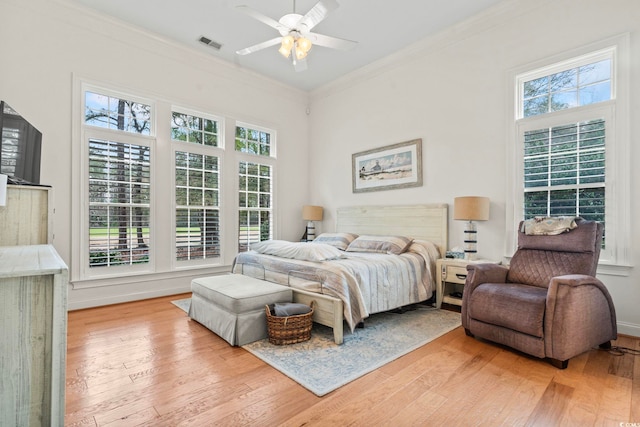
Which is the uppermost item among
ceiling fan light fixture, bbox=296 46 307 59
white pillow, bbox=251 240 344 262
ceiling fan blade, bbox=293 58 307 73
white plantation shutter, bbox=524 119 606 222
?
ceiling fan blade, bbox=293 58 307 73

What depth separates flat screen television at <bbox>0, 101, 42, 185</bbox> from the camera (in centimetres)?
226

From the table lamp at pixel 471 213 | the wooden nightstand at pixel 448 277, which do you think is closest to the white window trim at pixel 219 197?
the wooden nightstand at pixel 448 277

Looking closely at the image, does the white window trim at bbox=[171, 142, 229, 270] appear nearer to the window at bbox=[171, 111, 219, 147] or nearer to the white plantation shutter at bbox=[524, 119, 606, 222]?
the window at bbox=[171, 111, 219, 147]

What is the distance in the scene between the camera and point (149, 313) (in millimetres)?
3650

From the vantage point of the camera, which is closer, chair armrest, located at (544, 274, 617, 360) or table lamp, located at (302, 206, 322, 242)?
chair armrest, located at (544, 274, 617, 360)

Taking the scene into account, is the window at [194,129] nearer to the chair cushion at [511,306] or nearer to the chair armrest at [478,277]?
the chair armrest at [478,277]

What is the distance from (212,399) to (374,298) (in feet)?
5.45

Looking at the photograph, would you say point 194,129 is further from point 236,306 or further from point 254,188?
point 236,306

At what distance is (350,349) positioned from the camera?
8.55ft

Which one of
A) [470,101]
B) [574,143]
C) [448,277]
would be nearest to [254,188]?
[448,277]

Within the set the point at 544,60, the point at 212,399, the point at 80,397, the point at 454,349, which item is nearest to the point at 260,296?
the point at 212,399

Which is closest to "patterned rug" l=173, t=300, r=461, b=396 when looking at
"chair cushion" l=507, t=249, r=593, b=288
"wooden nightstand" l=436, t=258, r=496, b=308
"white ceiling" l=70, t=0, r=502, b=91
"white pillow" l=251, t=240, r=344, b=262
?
"wooden nightstand" l=436, t=258, r=496, b=308

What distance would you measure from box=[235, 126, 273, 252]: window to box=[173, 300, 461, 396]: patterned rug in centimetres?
258

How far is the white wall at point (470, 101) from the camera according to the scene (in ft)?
9.91
